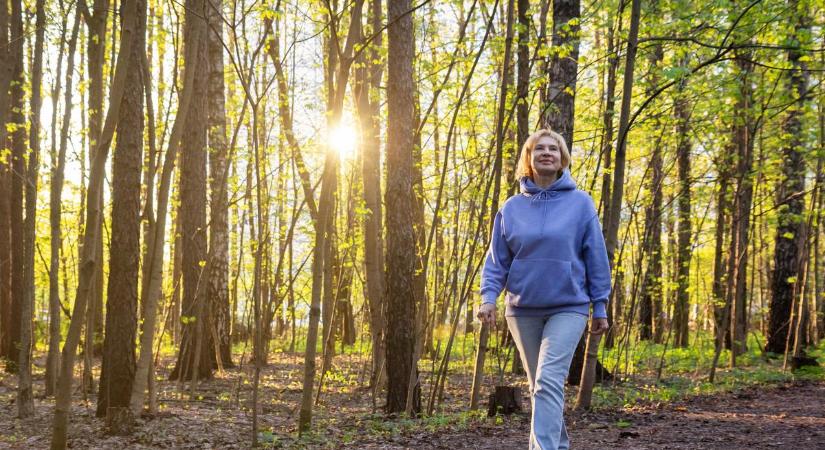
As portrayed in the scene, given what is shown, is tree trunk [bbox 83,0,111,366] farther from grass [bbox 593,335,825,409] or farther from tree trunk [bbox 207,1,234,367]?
grass [bbox 593,335,825,409]

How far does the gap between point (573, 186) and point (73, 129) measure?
12277 millimetres

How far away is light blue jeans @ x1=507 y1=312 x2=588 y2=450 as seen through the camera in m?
3.19

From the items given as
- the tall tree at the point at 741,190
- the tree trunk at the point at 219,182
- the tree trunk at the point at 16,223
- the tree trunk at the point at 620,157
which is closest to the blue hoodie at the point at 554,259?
the tree trunk at the point at 620,157

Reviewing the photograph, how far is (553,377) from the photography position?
10.6 ft

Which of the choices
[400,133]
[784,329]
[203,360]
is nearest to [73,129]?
[203,360]

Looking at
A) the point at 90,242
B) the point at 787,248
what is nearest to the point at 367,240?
the point at 90,242

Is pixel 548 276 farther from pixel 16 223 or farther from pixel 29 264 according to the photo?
pixel 16 223

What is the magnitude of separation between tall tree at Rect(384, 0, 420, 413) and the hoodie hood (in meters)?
3.35

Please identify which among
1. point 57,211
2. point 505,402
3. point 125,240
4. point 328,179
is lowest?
point 505,402

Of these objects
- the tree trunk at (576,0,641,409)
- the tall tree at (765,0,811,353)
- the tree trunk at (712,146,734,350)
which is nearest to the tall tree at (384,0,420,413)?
the tree trunk at (576,0,641,409)

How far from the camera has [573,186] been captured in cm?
358

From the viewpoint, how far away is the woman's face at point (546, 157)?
3598mm

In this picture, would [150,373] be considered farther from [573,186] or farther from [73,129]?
[73,129]

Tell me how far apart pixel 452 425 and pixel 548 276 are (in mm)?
3343
